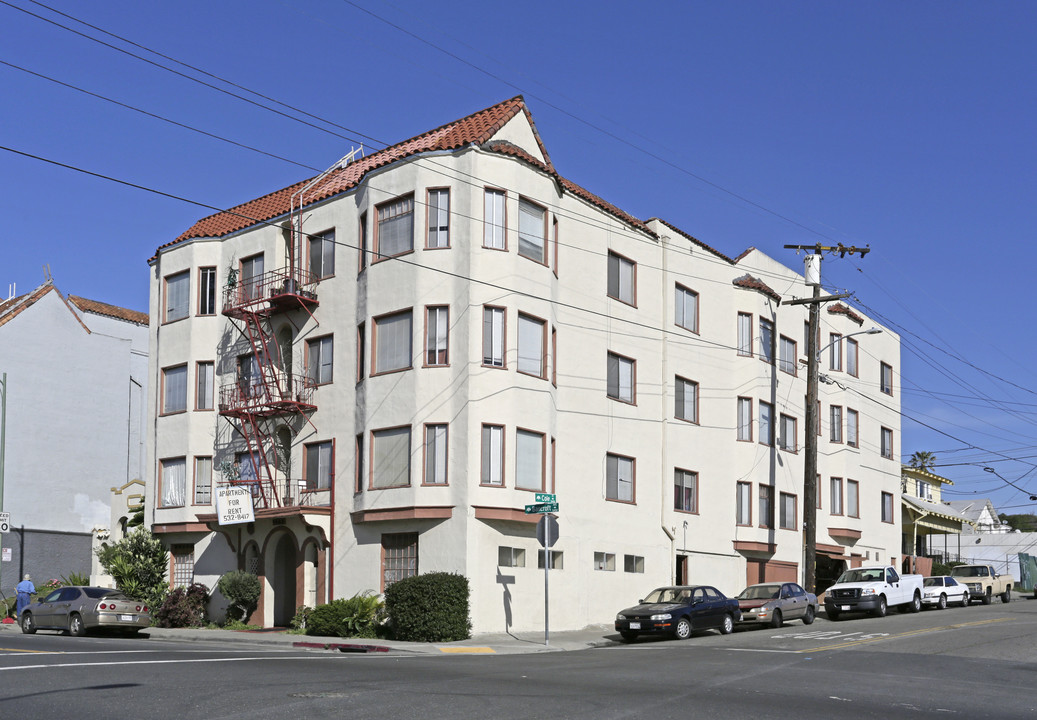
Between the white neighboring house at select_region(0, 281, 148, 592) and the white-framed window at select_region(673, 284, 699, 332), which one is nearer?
the white-framed window at select_region(673, 284, 699, 332)

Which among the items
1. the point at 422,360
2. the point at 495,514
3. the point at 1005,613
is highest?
the point at 422,360

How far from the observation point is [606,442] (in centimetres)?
3397

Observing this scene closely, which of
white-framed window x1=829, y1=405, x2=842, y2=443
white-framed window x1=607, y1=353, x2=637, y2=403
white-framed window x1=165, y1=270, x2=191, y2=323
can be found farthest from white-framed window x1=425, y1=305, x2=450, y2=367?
white-framed window x1=829, y1=405, x2=842, y2=443

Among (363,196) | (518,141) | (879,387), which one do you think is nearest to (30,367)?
(363,196)

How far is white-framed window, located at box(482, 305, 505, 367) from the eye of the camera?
29.8m

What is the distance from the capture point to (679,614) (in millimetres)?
27312

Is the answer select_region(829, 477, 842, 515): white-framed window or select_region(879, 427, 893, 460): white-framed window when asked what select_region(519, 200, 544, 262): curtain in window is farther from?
select_region(879, 427, 893, 460): white-framed window

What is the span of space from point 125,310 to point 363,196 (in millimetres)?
26907

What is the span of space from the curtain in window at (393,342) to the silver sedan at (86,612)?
358 inches

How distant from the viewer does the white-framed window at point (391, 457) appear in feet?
98.4

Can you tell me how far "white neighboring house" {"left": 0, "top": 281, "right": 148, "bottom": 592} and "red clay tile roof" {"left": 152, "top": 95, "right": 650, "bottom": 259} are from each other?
42.2 ft

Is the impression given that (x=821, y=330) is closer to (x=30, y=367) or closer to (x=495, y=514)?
(x=495, y=514)

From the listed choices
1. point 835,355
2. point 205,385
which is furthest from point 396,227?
point 835,355

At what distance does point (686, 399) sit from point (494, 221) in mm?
11291
